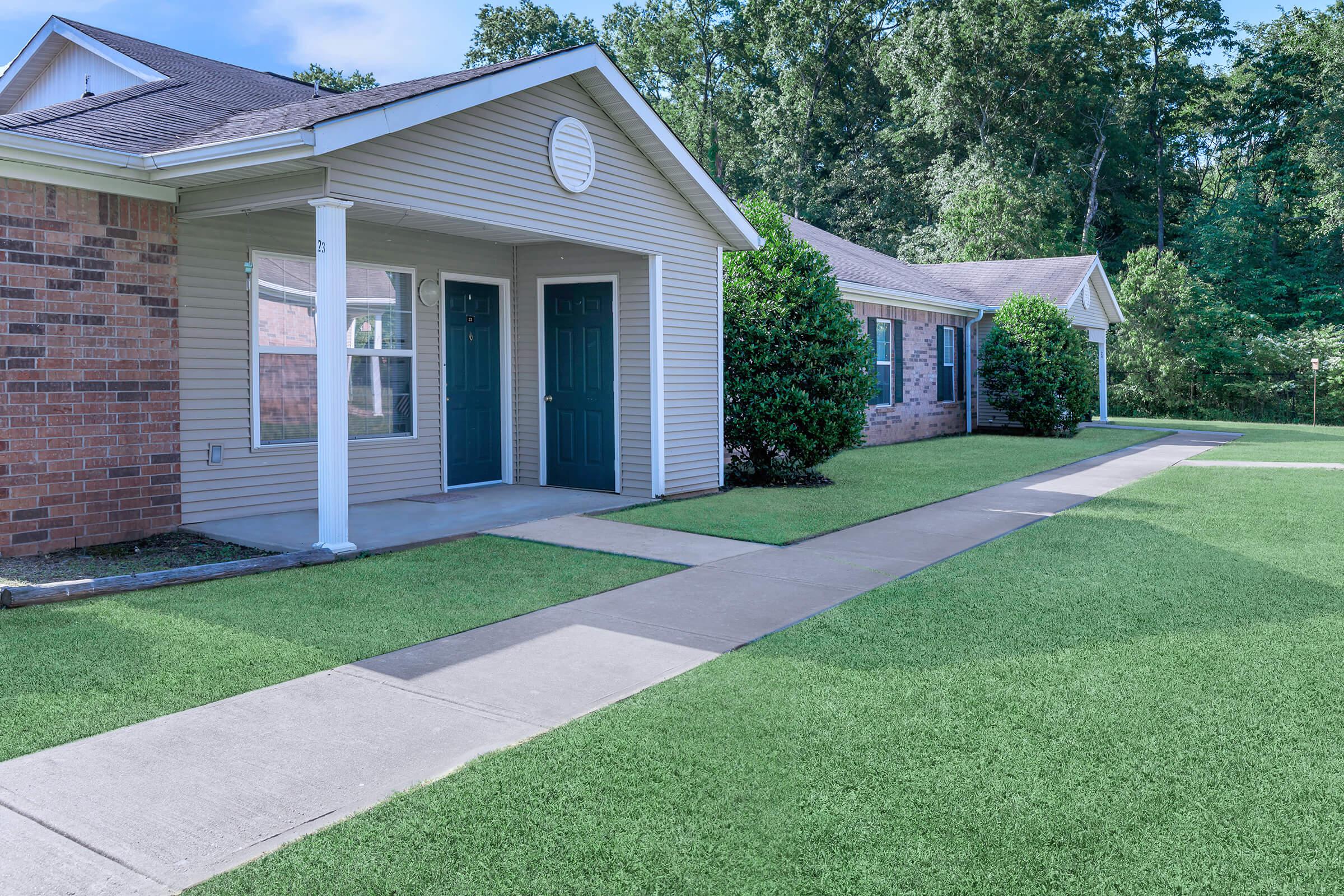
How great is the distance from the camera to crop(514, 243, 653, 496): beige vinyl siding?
1040cm

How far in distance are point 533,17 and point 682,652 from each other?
131 feet

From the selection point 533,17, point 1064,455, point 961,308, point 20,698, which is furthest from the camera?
point 533,17

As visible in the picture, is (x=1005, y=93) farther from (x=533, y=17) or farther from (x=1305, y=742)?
(x=1305, y=742)

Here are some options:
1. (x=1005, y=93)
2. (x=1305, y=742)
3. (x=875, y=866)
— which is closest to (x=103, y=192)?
(x=875, y=866)

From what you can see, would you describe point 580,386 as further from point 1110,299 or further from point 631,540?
point 1110,299

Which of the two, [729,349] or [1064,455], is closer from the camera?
[729,349]

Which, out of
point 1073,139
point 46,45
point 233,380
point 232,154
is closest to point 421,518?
point 233,380

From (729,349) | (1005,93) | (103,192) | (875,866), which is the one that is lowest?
(875,866)

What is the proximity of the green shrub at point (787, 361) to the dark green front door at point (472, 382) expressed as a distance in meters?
2.68

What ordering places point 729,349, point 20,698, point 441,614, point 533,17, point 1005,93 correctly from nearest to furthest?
point 20,698 → point 441,614 → point 729,349 → point 1005,93 → point 533,17

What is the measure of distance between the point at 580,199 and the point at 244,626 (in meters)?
5.25

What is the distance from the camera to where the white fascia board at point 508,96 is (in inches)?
262

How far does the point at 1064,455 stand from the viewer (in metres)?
16.0

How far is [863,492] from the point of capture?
36.4 ft
